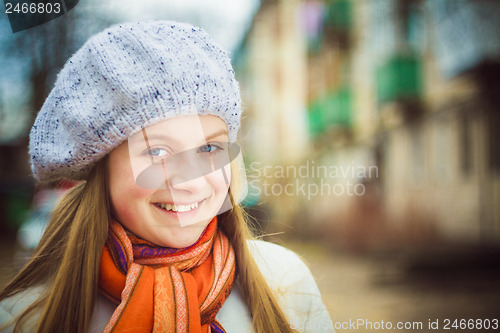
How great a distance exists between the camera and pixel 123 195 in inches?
38.6

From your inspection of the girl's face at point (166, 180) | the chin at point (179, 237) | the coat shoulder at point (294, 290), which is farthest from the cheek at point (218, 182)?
the coat shoulder at point (294, 290)

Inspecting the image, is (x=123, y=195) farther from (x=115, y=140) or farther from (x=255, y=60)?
(x=255, y=60)

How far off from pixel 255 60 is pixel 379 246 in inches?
53.8

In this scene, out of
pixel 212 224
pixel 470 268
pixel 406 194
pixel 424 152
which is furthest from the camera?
pixel 470 268

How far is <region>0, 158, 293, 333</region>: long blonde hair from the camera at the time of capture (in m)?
0.98

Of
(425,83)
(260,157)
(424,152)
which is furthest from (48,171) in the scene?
(424,152)

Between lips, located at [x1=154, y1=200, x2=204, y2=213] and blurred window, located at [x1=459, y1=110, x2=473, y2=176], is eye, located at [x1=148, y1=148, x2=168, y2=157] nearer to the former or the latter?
lips, located at [x1=154, y1=200, x2=204, y2=213]

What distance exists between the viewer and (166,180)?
0.98 m

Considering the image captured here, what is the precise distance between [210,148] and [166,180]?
5.8 inches

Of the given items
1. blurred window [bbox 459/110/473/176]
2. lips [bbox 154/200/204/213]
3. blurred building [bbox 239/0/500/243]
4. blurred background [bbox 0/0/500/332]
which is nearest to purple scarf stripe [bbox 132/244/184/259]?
lips [bbox 154/200/204/213]

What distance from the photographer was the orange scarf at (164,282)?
92 cm

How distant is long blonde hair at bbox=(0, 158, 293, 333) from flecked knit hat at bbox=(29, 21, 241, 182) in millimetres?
113

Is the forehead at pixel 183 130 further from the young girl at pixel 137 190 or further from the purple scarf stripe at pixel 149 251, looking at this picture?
the purple scarf stripe at pixel 149 251

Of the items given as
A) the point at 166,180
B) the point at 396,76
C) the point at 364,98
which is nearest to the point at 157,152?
the point at 166,180
